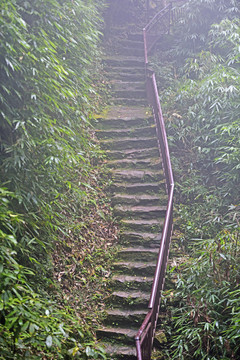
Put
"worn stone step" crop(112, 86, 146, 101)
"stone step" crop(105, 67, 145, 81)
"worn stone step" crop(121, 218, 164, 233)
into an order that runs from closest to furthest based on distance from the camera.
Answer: "worn stone step" crop(121, 218, 164, 233) → "worn stone step" crop(112, 86, 146, 101) → "stone step" crop(105, 67, 145, 81)

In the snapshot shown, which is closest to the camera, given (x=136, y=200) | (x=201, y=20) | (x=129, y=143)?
(x=136, y=200)

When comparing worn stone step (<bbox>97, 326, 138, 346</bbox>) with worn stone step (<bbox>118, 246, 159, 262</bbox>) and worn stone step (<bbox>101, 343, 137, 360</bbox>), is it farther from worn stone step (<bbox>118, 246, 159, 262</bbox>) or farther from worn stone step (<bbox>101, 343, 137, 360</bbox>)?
worn stone step (<bbox>118, 246, 159, 262</bbox>)

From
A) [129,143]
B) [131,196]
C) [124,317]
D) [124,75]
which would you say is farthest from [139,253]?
[124,75]

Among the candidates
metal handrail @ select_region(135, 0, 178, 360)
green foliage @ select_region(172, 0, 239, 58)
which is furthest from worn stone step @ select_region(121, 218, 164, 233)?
green foliage @ select_region(172, 0, 239, 58)

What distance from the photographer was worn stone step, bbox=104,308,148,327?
388 cm

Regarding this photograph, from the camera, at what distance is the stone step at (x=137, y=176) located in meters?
5.58

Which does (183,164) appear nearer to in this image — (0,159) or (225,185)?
(225,185)

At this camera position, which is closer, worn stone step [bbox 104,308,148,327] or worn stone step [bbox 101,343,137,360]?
worn stone step [bbox 101,343,137,360]

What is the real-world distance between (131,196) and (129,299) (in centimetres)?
178

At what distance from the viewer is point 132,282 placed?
13.9 feet

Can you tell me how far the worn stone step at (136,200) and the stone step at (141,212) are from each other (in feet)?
0.34

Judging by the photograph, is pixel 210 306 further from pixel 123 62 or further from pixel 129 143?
pixel 123 62

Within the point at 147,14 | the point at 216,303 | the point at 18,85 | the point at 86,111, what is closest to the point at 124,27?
the point at 147,14

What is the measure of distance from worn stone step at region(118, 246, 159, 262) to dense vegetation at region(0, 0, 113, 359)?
12.5 inches
